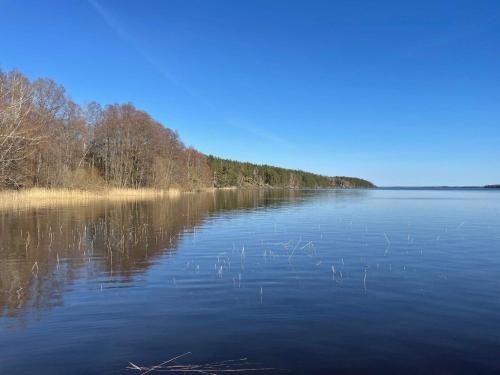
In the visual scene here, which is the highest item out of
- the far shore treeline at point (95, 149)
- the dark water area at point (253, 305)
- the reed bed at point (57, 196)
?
the far shore treeline at point (95, 149)

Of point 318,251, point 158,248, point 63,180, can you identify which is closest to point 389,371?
point 318,251

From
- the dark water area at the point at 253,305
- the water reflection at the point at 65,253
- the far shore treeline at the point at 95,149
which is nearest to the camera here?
the dark water area at the point at 253,305

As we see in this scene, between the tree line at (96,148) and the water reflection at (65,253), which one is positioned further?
the tree line at (96,148)

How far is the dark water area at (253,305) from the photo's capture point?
751 centimetres

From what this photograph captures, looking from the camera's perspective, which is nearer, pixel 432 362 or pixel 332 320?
pixel 432 362

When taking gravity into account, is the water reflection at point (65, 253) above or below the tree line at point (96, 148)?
below

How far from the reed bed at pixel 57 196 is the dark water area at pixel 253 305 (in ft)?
84.5

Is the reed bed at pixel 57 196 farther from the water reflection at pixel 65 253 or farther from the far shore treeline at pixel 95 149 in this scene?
the water reflection at pixel 65 253

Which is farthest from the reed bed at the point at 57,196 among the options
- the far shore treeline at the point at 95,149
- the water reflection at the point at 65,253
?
the water reflection at the point at 65,253

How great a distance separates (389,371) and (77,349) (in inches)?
241

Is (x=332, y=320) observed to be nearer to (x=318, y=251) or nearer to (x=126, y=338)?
(x=126, y=338)

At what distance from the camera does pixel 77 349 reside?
7.80m

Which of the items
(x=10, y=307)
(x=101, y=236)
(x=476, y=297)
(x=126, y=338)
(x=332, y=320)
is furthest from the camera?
(x=101, y=236)

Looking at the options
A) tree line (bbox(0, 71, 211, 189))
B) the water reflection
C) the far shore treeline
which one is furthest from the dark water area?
tree line (bbox(0, 71, 211, 189))
